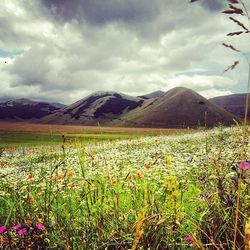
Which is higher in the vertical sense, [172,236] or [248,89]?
[248,89]

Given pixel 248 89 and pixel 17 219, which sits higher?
pixel 248 89

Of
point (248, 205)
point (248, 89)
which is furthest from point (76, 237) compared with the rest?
point (248, 89)

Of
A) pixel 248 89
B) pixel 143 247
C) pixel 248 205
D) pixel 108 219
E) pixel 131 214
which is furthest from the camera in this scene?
pixel 131 214

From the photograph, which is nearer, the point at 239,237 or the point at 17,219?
the point at 239,237

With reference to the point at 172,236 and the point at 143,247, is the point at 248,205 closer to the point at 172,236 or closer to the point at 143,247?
the point at 172,236

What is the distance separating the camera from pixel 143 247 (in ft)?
12.6

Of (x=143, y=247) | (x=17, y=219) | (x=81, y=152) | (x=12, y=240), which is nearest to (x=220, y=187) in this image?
(x=143, y=247)

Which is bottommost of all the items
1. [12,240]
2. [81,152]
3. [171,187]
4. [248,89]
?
[12,240]

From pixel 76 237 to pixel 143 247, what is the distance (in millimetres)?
816

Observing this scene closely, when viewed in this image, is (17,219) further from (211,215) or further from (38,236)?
(211,215)

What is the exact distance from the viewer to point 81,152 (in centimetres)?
445

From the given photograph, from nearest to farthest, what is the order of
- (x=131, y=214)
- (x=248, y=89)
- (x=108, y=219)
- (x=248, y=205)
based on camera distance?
1. (x=248, y=89)
2. (x=248, y=205)
3. (x=108, y=219)
4. (x=131, y=214)

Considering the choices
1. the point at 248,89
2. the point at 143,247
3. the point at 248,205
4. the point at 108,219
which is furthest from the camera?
the point at 108,219

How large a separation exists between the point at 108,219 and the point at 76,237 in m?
0.44
